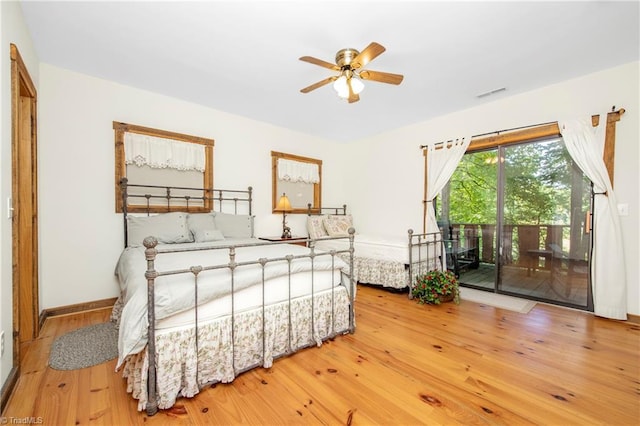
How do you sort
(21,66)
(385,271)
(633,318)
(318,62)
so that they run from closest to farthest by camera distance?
(21,66) < (318,62) < (633,318) < (385,271)

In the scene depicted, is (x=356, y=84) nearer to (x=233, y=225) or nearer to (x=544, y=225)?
(x=233, y=225)

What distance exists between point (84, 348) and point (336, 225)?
3.53 metres

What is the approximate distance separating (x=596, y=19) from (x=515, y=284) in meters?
2.88

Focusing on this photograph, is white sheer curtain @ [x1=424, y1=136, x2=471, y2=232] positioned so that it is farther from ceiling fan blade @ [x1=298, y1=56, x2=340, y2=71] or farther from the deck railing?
ceiling fan blade @ [x1=298, y1=56, x2=340, y2=71]

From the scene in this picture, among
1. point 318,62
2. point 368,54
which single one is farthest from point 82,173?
point 368,54

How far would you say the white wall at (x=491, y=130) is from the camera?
272 cm

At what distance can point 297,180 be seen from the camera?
4816 millimetres

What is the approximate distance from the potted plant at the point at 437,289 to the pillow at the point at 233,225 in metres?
2.34

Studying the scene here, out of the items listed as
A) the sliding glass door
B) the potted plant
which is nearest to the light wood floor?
the potted plant

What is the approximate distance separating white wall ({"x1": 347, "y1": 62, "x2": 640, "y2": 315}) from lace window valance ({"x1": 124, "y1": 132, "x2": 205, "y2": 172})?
3024mm

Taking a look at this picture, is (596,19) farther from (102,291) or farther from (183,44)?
(102,291)

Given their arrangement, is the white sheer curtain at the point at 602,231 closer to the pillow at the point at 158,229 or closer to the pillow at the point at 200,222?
the pillow at the point at 200,222

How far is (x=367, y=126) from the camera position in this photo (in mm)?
4656

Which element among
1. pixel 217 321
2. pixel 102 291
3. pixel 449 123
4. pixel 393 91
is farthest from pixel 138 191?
pixel 449 123
